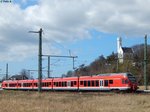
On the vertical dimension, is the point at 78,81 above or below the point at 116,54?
below

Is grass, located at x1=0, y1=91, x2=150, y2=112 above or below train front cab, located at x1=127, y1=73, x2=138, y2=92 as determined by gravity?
below

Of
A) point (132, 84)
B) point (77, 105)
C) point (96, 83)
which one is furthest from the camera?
point (96, 83)

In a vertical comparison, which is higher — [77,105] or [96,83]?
[96,83]

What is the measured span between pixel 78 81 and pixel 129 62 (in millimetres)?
41801

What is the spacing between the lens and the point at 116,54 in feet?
507

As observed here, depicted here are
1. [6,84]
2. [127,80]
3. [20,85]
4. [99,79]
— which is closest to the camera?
[127,80]

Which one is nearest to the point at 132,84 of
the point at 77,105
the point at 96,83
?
the point at 96,83

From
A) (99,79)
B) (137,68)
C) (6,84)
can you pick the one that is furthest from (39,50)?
(137,68)

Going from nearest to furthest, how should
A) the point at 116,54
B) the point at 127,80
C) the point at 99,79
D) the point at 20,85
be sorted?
the point at 127,80 < the point at 99,79 < the point at 20,85 < the point at 116,54

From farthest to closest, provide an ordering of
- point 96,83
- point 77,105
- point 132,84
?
1. point 96,83
2. point 132,84
3. point 77,105

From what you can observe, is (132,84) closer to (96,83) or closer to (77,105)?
(96,83)

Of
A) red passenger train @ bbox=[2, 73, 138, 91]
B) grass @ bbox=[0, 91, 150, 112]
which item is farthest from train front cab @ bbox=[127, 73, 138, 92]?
grass @ bbox=[0, 91, 150, 112]

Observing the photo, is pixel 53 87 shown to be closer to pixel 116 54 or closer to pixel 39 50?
pixel 39 50

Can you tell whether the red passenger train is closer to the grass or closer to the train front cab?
the train front cab
